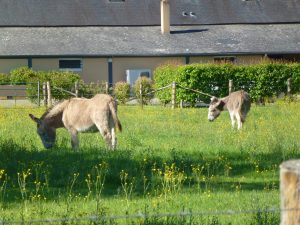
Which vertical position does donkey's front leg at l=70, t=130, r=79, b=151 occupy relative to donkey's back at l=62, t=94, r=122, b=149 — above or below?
below

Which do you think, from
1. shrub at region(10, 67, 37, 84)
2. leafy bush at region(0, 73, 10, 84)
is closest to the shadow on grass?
shrub at region(10, 67, 37, 84)

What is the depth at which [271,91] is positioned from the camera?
43125mm

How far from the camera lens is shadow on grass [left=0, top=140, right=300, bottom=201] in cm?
1423

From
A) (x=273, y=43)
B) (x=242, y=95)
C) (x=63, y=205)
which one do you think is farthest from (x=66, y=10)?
(x=63, y=205)

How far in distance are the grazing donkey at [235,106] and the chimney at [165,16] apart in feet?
80.9

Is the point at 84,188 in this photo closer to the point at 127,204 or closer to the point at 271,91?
the point at 127,204

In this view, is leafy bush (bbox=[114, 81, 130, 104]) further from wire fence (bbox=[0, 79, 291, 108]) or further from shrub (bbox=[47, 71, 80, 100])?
shrub (bbox=[47, 71, 80, 100])

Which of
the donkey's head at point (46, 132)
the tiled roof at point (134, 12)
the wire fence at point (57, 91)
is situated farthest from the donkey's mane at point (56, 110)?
the tiled roof at point (134, 12)

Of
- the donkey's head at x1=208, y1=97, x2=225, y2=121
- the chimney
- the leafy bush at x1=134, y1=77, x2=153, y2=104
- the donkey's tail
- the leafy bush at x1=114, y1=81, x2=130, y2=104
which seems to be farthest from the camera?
the chimney

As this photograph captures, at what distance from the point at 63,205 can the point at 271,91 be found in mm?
31977

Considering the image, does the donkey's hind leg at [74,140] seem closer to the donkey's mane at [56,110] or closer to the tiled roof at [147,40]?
the donkey's mane at [56,110]

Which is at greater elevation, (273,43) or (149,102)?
(273,43)

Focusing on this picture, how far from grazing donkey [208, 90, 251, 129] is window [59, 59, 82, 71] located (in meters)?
24.2

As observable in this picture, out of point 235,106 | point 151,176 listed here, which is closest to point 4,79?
point 235,106
